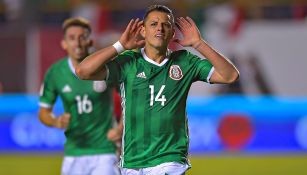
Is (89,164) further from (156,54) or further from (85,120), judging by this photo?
(156,54)

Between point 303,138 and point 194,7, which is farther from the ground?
point 194,7

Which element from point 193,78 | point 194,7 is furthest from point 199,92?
point 193,78

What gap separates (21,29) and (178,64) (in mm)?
12629

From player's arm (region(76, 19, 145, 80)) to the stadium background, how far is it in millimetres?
9869

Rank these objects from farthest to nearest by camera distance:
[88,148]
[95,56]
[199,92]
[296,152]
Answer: [199,92]
[296,152]
[88,148]
[95,56]

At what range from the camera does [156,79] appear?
6.34m

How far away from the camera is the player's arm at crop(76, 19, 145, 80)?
241 inches

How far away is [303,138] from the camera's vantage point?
17.0 m

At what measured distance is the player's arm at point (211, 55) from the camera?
20.2ft

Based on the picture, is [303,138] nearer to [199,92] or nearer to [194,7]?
[199,92]

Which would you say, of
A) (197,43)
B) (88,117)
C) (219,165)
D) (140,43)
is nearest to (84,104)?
(88,117)

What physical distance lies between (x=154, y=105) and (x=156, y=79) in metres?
0.21

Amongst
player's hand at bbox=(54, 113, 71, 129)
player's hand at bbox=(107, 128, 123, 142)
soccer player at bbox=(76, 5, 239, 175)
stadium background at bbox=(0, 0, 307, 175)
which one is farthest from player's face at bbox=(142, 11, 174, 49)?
stadium background at bbox=(0, 0, 307, 175)

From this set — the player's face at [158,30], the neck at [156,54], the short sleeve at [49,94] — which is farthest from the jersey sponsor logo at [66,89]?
the player's face at [158,30]
